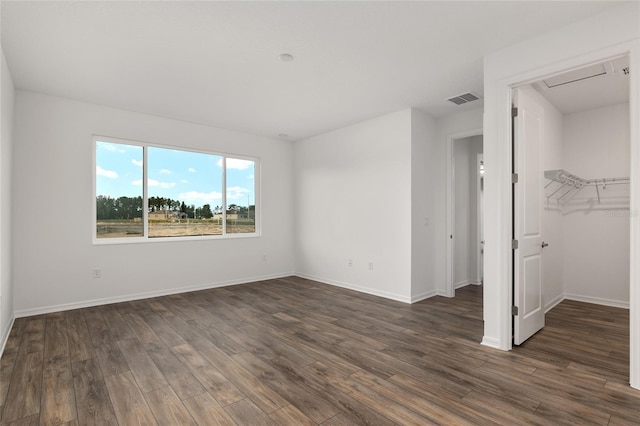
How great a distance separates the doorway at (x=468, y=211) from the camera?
5527 millimetres

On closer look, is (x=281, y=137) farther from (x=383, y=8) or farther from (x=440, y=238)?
(x=383, y=8)

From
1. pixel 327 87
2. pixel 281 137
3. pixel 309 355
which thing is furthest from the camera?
pixel 281 137

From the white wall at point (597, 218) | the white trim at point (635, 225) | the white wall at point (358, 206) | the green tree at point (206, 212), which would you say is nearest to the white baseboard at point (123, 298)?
the green tree at point (206, 212)

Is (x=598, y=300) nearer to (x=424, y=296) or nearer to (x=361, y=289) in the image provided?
(x=424, y=296)

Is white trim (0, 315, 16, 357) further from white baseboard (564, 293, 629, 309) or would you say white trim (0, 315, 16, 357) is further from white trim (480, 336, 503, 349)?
white baseboard (564, 293, 629, 309)

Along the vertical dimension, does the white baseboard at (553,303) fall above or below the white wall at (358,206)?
below

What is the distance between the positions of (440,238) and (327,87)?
2.83 m

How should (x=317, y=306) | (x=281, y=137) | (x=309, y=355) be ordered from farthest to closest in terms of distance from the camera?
(x=281, y=137) → (x=317, y=306) → (x=309, y=355)

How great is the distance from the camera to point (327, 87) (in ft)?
12.8

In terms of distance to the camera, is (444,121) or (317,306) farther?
(444,121)

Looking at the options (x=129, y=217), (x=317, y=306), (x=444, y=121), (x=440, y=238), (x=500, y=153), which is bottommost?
(x=317, y=306)

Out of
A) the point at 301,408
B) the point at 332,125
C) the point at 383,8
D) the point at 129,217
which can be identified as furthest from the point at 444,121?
the point at 129,217

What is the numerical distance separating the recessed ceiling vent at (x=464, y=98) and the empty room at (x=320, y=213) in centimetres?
4

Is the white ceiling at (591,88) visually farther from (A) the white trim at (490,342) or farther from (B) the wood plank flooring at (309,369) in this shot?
(B) the wood plank flooring at (309,369)
